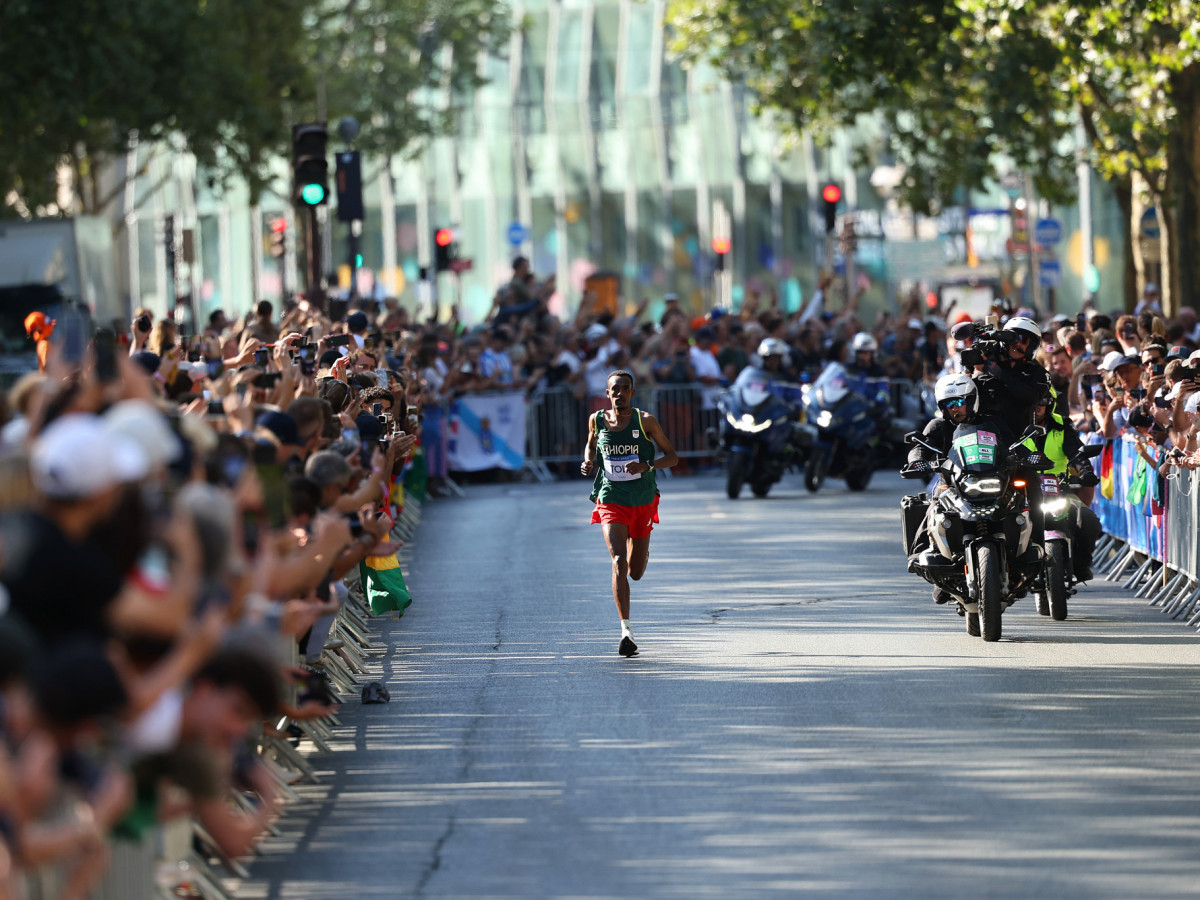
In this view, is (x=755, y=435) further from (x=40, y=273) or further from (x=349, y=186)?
(x=40, y=273)

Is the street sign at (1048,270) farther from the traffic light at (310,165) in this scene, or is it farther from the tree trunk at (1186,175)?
the traffic light at (310,165)

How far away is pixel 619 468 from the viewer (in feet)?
44.5

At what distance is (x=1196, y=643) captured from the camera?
43.0ft

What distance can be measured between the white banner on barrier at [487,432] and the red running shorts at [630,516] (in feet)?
44.2

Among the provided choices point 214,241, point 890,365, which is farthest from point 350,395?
point 214,241

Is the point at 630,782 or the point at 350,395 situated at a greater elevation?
the point at 350,395

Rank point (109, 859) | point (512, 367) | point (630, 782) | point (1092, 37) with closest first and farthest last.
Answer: point (109, 859) < point (630, 782) < point (1092, 37) < point (512, 367)

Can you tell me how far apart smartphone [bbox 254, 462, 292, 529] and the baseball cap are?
20.3 inches

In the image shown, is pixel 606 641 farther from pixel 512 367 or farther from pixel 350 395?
pixel 512 367

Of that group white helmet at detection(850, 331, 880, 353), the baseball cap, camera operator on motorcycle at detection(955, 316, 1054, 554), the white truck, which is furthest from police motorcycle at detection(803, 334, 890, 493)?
the baseball cap

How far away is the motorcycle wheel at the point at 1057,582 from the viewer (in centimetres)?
1423

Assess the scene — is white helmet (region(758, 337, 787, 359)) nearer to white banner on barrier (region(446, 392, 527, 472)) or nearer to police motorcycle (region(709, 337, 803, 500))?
police motorcycle (region(709, 337, 803, 500))

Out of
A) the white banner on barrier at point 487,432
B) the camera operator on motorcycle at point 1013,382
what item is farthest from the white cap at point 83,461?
the white banner on barrier at point 487,432

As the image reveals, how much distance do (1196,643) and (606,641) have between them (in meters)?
3.54
